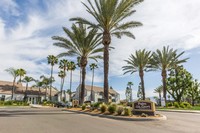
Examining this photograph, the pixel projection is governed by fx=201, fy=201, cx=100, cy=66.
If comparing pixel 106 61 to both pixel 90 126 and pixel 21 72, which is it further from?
pixel 21 72

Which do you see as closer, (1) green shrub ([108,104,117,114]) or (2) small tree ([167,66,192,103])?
(1) green shrub ([108,104,117,114])

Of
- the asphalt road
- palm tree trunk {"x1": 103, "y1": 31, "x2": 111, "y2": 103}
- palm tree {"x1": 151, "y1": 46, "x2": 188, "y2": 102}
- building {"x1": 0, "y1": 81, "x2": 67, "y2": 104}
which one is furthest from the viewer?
building {"x1": 0, "y1": 81, "x2": 67, "y2": 104}

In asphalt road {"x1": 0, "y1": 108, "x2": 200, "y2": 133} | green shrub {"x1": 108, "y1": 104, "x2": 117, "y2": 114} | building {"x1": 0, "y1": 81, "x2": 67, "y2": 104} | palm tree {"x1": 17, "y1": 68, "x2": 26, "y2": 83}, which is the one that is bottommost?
asphalt road {"x1": 0, "y1": 108, "x2": 200, "y2": 133}

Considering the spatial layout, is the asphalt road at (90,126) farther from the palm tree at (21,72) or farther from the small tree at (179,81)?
the palm tree at (21,72)

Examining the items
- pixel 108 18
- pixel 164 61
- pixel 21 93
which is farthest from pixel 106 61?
pixel 21 93

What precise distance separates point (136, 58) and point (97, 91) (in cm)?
3228

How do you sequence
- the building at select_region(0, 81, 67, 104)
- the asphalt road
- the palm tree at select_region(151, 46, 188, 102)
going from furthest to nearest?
the building at select_region(0, 81, 67, 104)
the palm tree at select_region(151, 46, 188, 102)
the asphalt road

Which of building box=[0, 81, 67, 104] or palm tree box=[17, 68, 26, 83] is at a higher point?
palm tree box=[17, 68, 26, 83]

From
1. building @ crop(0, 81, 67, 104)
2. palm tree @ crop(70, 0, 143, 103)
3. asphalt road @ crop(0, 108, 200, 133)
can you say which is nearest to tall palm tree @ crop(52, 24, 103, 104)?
palm tree @ crop(70, 0, 143, 103)

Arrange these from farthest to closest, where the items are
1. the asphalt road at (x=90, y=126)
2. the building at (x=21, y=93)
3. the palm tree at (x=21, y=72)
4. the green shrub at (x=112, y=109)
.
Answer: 1. the palm tree at (x=21, y=72)
2. the building at (x=21, y=93)
3. the green shrub at (x=112, y=109)
4. the asphalt road at (x=90, y=126)

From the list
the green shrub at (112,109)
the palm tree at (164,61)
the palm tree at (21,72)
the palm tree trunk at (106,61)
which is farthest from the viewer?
the palm tree at (21,72)

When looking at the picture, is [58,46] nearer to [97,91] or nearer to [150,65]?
[150,65]

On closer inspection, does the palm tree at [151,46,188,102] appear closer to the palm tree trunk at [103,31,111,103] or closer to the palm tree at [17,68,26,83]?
the palm tree trunk at [103,31,111,103]

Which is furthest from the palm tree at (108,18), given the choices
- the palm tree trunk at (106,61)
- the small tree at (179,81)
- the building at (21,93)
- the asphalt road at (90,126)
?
the building at (21,93)
